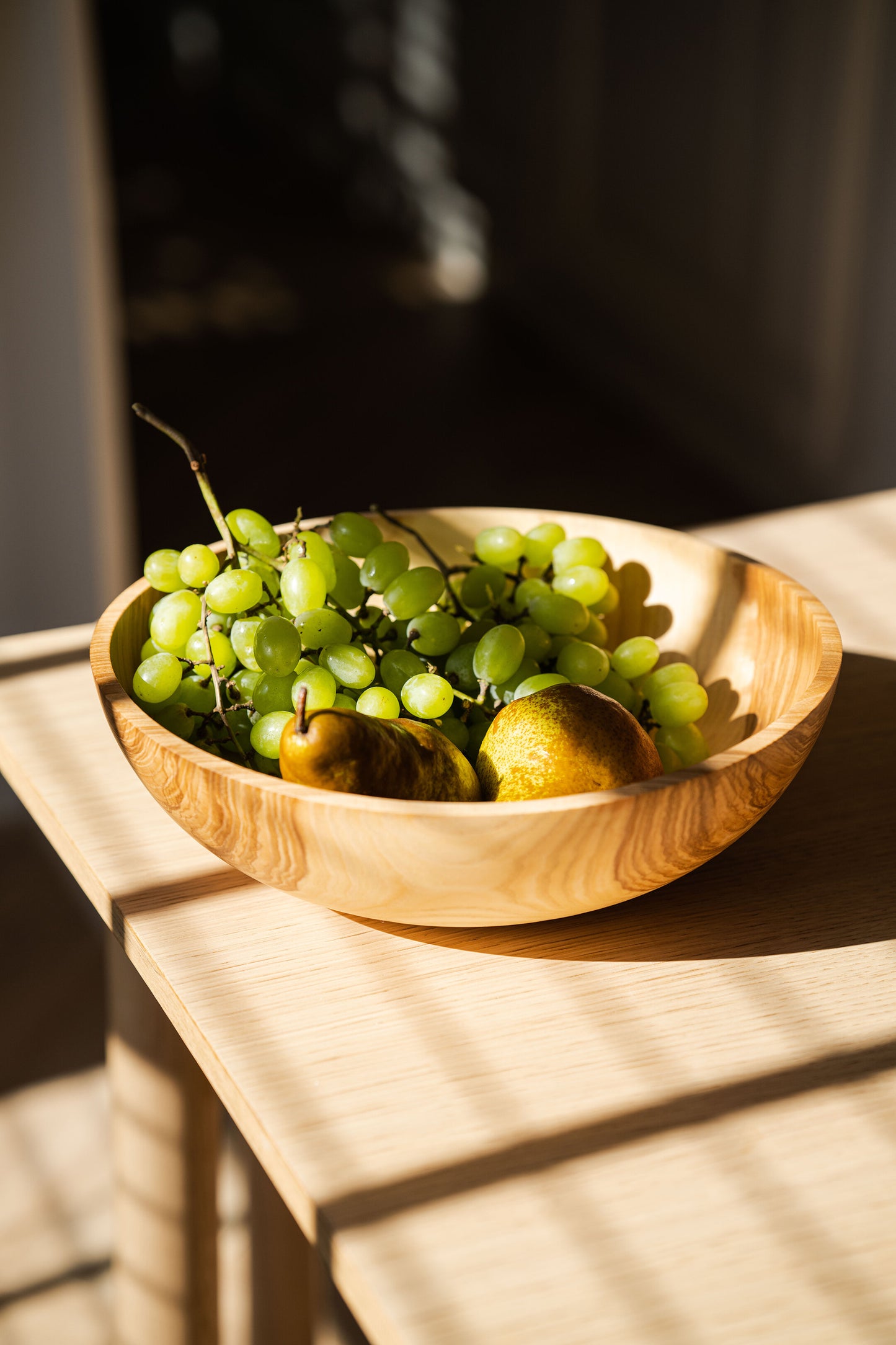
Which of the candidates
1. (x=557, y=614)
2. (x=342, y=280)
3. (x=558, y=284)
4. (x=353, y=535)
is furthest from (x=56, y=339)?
(x=342, y=280)

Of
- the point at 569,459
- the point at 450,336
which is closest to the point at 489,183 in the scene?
the point at 450,336

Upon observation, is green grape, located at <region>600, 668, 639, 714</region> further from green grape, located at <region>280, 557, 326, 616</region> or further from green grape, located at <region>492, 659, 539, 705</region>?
green grape, located at <region>280, 557, 326, 616</region>

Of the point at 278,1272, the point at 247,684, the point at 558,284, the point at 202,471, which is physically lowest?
the point at 278,1272

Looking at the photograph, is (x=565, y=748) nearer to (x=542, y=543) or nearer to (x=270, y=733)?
(x=270, y=733)

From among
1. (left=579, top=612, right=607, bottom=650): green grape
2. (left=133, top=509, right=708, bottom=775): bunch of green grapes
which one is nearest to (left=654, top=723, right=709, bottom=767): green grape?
(left=133, top=509, right=708, bottom=775): bunch of green grapes

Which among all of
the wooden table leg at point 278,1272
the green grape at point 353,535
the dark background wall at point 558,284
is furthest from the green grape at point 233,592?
the dark background wall at point 558,284

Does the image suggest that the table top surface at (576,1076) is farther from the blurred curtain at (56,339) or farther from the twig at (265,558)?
the blurred curtain at (56,339)

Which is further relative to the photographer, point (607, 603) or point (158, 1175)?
point (158, 1175)
